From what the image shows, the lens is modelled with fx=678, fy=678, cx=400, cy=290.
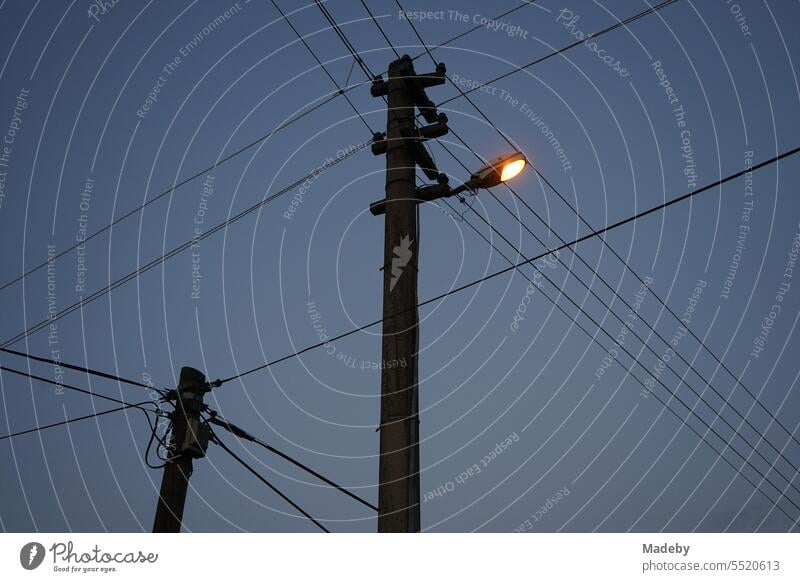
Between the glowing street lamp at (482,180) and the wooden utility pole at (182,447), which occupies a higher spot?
the glowing street lamp at (482,180)

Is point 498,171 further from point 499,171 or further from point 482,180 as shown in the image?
point 482,180

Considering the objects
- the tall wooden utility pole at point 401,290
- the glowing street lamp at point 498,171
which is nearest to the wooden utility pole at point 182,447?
the tall wooden utility pole at point 401,290

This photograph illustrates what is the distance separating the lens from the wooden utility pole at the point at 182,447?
335 inches

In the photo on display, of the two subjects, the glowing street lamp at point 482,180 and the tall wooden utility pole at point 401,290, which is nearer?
the tall wooden utility pole at point 401,290

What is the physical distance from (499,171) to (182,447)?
18.3ft

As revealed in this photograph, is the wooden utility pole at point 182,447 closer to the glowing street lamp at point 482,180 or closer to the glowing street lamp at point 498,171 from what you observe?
the glowing street lamp at point 482,180

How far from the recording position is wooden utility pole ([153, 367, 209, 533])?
335 inches

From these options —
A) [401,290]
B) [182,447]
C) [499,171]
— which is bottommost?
[182,447]

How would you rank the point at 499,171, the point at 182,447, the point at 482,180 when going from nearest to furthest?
1. the point at 499,171
2. the point at 482,180
3. the point at 182,447

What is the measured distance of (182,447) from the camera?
29.8 ft

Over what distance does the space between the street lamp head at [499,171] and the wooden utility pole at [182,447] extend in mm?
5008

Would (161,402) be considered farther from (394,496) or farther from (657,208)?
(657,208)

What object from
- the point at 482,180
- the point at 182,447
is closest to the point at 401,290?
the point at 482,180
